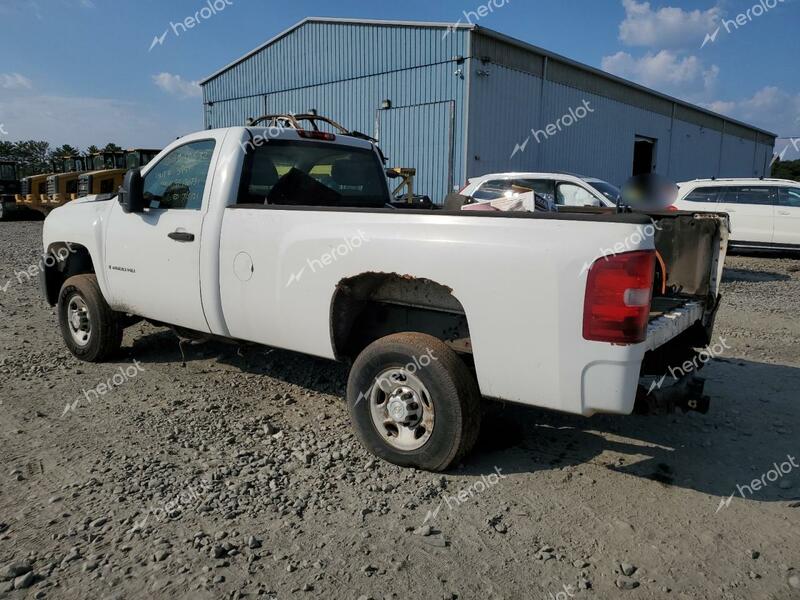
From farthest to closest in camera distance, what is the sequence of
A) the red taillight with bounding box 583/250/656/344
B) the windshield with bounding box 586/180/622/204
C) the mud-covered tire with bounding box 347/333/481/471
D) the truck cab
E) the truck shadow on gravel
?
the truck cab < the windshield with bounding box 586/180/622/204 < the truck shadow on gravel < the mud-covered tire with bounding box 347/333/481/471 < the red taillight with bounding box 583/250/656/344

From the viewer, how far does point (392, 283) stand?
3.85m

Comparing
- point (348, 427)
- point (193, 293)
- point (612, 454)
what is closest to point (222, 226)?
point (193, 293)

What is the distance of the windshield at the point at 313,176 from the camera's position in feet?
15.0

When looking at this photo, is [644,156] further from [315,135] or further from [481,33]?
[315,135]

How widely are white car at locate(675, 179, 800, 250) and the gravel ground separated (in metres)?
9.62

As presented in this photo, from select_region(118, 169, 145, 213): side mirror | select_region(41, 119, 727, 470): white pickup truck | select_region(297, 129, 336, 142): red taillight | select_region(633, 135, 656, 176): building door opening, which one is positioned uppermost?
select_region(633, 135, 656, 176): building door opening

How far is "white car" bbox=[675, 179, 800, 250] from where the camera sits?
43.8 ft

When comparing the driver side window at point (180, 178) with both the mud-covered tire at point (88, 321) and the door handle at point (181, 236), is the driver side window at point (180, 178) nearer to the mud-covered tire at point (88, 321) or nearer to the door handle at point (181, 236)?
the door handle at point (181, 236)

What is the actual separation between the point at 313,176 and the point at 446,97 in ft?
45.5

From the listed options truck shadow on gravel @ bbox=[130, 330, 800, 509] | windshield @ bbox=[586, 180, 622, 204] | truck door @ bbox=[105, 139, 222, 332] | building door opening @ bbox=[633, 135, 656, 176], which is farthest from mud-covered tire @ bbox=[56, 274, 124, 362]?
building door opening @ bbox=[633, 135, 656, 176]

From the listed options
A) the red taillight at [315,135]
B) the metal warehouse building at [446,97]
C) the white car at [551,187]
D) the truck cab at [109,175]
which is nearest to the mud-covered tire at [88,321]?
the red taillight at [315,135]

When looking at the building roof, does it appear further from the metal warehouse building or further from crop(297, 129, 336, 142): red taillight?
crop(297, 129, 336, 142): red taillight

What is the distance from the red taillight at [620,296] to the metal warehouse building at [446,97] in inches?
606

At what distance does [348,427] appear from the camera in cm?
425
